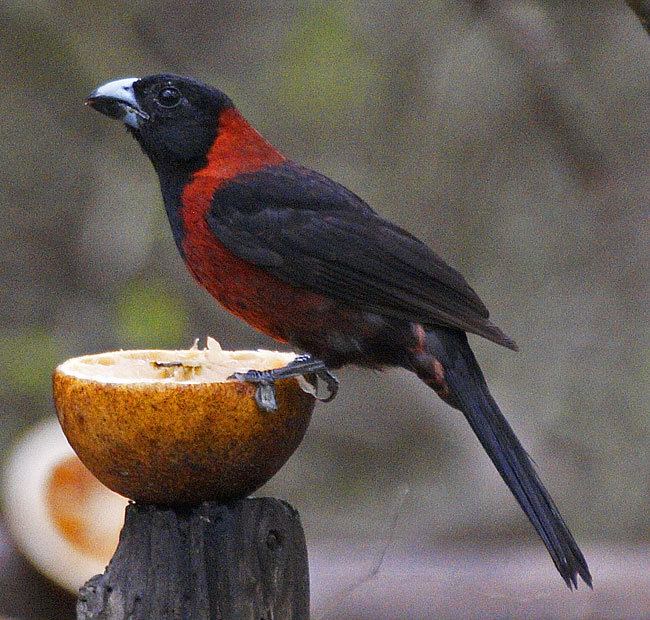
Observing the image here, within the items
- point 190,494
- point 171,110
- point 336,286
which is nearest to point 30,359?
point 171,110

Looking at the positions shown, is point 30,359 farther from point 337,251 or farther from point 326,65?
point 337,251

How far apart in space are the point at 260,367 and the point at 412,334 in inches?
15.5

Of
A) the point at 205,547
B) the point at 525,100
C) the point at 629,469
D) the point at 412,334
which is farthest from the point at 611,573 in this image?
the point at 629,469

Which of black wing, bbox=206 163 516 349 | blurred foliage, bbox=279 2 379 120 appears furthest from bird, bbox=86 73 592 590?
blurred foliage, bbox=279 2 379 120

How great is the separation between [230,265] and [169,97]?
1.75ft

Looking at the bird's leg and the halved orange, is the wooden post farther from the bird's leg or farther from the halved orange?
the bird's leg

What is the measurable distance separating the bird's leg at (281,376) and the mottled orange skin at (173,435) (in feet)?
0.07

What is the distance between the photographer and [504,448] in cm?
322

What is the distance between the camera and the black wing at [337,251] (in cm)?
332

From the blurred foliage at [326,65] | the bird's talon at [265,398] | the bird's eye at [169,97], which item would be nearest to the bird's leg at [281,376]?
the bird's talon at [265,398]

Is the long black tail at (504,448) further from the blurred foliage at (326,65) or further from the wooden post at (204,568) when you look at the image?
the blurred foliage at (326,65)

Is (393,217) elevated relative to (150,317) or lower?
elevated

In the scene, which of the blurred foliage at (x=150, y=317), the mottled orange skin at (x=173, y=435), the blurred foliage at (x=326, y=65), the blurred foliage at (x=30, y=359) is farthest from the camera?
the blurred foliage at (x=30, y=359)

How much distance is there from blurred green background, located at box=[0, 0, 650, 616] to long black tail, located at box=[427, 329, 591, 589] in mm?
2659
